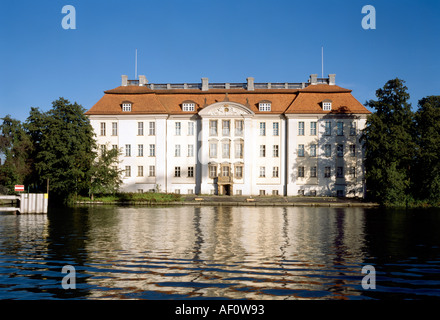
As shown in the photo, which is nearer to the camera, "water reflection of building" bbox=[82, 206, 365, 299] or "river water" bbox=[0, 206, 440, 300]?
"river water" bbox=[0, 206, 440, 300]

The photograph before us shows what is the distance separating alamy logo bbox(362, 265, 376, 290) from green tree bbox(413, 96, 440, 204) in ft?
149

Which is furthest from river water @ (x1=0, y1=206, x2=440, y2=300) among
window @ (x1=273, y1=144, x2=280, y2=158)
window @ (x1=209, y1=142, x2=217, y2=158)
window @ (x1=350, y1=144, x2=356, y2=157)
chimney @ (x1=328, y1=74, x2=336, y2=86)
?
chimney @ (x1=328, y1=74, x2=336, y2=86)

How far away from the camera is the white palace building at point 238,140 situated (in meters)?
64.8

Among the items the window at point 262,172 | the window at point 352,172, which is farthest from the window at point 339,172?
the window at point 262,172

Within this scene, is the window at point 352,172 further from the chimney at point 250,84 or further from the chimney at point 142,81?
the chimney at point 142,81

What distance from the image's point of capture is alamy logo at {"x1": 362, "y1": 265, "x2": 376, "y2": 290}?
1140cm

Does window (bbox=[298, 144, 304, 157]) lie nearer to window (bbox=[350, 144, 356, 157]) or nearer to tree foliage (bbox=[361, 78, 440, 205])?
window (bbox=[350, 144, 356, 157])

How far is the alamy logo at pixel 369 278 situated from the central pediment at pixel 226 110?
51540mm

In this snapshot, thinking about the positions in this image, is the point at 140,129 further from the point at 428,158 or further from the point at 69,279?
the point at 69,279

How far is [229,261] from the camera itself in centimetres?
1484

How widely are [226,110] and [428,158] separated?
2929cm

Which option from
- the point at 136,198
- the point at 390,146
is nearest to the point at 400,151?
A: the point at 390,146

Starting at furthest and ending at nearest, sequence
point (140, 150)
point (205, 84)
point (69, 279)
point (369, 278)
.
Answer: point (205, 84) → point (140, 150) → point (369, 278) → point (69, 279)
